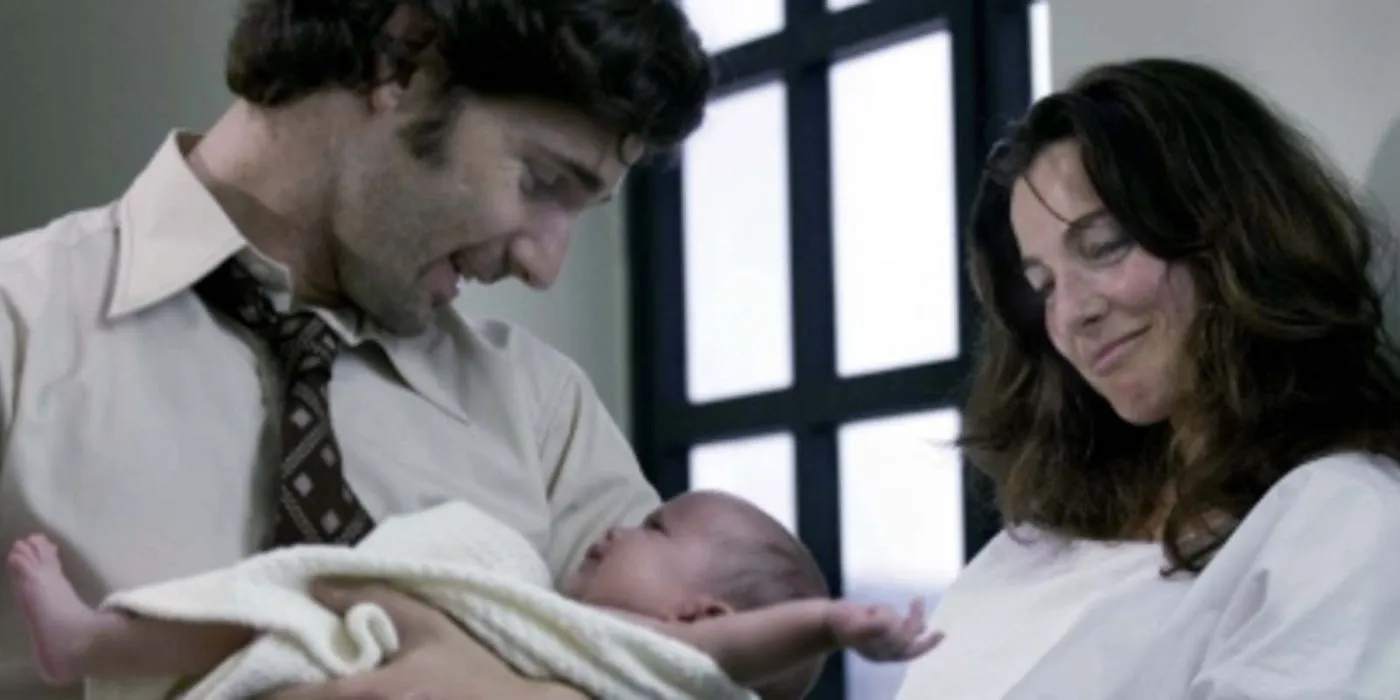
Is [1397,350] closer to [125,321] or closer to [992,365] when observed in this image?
[992,365]

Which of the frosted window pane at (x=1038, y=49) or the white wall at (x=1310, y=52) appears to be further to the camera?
the frosted window pane at (x=1038, y=49)

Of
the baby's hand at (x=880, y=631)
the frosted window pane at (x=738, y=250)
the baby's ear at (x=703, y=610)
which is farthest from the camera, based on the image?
the frosted window pane at (x=738, y=250)

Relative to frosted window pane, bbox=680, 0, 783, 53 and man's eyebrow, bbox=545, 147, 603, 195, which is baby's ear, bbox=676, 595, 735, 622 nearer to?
man's eyebrow, bbox=545, 147, 603, 195

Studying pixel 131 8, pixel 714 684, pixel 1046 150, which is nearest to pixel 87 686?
pixel 714 684

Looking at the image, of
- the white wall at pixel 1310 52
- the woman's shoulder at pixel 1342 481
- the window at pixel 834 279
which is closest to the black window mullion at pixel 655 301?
the window at pixel 834 279

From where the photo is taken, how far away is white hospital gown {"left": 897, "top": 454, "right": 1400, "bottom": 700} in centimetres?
197

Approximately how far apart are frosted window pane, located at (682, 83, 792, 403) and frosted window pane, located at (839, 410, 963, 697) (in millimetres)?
201

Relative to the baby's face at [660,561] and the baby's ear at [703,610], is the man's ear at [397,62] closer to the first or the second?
the baby's face at [660,561]

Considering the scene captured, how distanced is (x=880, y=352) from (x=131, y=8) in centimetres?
165

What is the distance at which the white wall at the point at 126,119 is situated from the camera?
391 centimetres

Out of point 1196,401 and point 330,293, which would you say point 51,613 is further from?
point 1196,401

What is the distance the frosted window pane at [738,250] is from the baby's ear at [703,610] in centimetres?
183

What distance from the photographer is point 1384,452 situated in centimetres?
216

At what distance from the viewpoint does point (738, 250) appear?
3.85m
